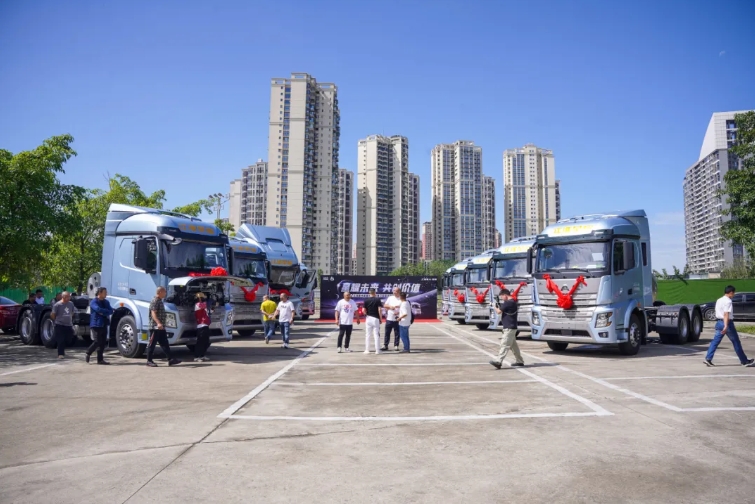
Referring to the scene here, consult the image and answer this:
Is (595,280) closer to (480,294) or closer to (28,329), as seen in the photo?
(480,294)

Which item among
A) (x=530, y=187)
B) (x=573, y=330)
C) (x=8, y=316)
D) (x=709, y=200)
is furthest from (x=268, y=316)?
(x=709, y=200)

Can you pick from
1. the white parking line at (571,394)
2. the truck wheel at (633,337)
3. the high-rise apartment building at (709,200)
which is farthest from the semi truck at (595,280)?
the high-rise apartment building at (709,200)

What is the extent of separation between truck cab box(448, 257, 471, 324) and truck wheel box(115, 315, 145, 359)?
17.6 m

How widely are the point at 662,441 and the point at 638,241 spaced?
32.1 feet

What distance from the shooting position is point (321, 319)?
3319cm

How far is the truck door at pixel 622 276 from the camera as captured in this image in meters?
12.6

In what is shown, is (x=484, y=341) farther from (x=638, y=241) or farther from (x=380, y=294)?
(x=380, y=294)

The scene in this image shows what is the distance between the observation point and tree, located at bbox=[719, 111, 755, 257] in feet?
63.4

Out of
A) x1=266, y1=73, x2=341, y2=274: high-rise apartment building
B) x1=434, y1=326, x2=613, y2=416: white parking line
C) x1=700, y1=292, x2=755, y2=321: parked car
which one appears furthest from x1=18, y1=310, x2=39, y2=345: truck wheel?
x1=266, y1=73, x2=341, y2=274: high-rise apartment building

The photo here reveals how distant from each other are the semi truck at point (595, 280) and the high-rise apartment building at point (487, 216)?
4340 inches

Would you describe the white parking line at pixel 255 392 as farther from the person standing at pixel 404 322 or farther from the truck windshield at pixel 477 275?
the truck windshield at pixel 477 275

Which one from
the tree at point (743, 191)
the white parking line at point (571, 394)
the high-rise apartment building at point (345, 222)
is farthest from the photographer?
the high-rise apartment building at point (345, 222)

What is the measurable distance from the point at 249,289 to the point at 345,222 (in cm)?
10332

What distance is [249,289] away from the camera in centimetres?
1777
